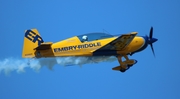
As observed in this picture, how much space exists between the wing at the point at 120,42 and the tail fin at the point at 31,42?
12.0 ft

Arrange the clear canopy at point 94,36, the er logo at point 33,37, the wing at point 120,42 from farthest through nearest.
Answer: the er logo at point 33,37 < the clear canopy at point 94,36 < the wing at point 120,42

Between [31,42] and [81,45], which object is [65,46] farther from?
[31,42]

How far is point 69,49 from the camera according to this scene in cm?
3231

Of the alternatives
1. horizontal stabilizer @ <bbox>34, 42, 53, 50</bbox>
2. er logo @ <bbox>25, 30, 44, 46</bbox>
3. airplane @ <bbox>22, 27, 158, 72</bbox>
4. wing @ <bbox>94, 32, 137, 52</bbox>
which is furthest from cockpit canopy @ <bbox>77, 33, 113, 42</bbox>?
er logo @ <bbox>25, 30, 44, 46</bbox>

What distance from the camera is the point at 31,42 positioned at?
32.7 meters

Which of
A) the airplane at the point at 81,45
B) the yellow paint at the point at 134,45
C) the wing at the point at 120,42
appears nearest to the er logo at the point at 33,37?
the airplane at the point at 81,45

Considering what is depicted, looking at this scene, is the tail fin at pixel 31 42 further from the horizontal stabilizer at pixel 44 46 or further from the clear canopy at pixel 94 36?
the clear canopy at pixel 94 36

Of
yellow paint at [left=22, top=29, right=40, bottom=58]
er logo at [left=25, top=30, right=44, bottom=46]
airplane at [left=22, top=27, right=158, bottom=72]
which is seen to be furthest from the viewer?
er logo at [left=25, top=30, right=44, bottom=46]

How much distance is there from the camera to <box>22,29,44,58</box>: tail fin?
3244 cm

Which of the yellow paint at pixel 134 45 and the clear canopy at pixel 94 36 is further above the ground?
the clear canopy at pixel 94 36

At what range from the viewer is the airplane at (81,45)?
32.2 metres

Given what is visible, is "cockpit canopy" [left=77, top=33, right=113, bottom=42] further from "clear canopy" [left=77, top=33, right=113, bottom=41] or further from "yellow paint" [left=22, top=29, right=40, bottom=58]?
"yellow paint" [left=22, top=29, right=40, bottom=58]

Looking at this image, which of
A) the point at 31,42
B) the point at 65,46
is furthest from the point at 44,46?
the point at 65,46

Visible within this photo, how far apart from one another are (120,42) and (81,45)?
2.24 meters
